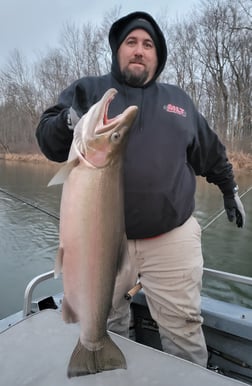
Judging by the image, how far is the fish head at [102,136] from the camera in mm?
1543

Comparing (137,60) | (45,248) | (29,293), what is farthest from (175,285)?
(45,248)

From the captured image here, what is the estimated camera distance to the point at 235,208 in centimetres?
311

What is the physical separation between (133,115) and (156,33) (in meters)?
1.20

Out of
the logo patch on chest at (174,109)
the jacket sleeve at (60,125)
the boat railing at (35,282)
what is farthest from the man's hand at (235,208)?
the jacket sleeve at (60,125)

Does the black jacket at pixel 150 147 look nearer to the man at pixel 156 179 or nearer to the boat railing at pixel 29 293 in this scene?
the man at pixel 156 179

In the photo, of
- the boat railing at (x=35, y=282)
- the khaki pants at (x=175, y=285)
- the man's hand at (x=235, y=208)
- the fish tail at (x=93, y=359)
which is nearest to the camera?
the fish tail at (x=93, y=359)

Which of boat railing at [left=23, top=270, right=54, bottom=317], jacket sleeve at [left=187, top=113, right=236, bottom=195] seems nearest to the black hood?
jacket sleeve at [left=187, top=113, right=236, bottom=195]

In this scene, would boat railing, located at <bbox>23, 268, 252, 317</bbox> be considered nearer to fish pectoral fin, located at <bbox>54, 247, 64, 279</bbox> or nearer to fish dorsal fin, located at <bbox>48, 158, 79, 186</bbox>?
fish pectoral fin, located at <bbox>54, 247, 64, 279</bbox>

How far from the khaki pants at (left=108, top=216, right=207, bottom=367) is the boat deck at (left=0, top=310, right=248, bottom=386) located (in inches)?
17.8

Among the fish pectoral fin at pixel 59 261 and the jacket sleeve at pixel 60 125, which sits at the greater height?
the jacket sleeve at pixel 60 125

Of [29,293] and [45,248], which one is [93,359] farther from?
[45,248]

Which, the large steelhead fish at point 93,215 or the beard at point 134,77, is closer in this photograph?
the large steelhead fish at point 93,215

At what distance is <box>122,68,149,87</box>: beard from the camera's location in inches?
96.3

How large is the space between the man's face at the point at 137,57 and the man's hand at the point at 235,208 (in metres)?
1.16
